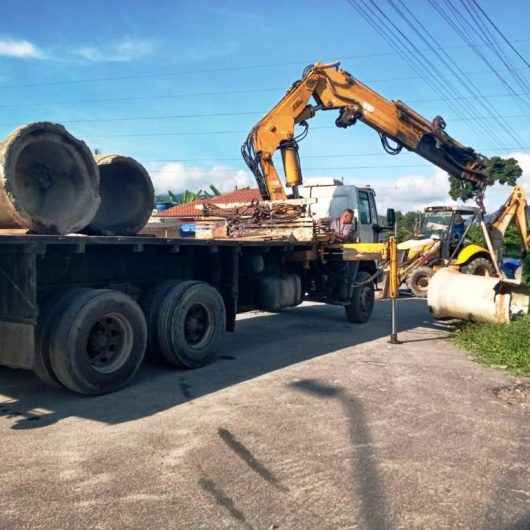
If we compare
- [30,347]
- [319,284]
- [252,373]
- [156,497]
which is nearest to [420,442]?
[156,497]

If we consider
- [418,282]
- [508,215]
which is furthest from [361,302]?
[508,215]

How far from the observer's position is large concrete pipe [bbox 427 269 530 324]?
9633mm

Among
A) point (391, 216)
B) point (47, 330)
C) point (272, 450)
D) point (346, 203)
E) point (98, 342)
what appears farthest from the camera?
point (346, 203)

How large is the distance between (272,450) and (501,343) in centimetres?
541

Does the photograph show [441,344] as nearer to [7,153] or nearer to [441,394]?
[441,394]

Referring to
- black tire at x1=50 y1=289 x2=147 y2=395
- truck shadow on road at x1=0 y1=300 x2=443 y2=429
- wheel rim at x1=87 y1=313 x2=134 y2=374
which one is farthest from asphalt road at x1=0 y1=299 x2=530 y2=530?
wheel rim at x1=87 y1=313 x2=134 y2=374

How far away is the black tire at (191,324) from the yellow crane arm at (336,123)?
502cm

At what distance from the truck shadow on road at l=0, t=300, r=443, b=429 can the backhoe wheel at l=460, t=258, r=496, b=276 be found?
7.44 feet

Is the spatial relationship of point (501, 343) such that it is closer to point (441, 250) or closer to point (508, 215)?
point (441, 250)

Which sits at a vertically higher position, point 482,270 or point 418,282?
point 482,270

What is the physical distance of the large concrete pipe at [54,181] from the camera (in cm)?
611

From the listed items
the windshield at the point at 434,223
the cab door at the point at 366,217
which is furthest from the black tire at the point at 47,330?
the windshield at the point at 434,223

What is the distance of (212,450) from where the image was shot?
4.57 metres

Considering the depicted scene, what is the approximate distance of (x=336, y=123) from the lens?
1324 centimetres
